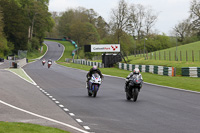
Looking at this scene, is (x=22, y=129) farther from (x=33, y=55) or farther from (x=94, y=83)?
(x=33, y=55)

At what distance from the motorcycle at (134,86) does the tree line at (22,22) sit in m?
76.4

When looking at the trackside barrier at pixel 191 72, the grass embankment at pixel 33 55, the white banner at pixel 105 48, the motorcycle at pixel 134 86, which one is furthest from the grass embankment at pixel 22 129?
the grass embankment at pixel 33 55

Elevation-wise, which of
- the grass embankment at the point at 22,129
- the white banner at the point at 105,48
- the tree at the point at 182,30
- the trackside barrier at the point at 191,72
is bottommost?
the grass embankment at the point at 22,129

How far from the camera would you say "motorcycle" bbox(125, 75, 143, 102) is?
14.8 m

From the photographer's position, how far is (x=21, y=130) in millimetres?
7922

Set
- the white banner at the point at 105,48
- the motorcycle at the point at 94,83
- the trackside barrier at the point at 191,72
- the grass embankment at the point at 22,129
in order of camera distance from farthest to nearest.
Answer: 1. the white banner at the point at 105,48
2. the trackside barrier at the point at 191,72
3. the motorcycle at the point at 94,83
4. the grass embankment at the point at 22,129

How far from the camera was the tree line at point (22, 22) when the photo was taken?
98.2 metres

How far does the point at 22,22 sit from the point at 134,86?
90667mm

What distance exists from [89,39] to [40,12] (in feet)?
92.9

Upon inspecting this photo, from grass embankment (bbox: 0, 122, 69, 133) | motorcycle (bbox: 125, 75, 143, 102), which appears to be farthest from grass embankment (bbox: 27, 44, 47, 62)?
grass embankment (bbox: 0, 122, 69, 133)

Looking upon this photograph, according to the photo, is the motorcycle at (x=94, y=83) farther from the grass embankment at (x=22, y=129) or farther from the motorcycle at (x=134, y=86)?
the grass embankment at (x=22, y=129)

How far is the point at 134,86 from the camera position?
1492 cm

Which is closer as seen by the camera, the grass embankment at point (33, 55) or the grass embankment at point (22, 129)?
the grass embankment at point (22, 129)

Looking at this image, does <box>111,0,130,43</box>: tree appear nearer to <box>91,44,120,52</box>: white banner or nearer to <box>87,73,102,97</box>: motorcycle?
<box>91,44,120,52</box>: white banner
